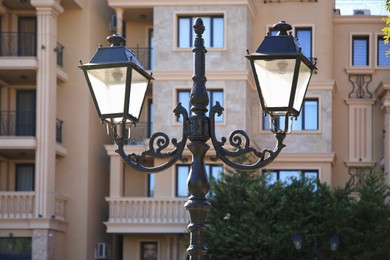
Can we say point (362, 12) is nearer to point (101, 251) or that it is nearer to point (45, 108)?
point (45, 108)

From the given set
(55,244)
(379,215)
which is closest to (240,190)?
(379,215)

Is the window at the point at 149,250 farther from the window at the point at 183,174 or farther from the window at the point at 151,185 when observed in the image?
the window at the point at 183,174

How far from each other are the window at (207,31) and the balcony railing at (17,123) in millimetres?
6229

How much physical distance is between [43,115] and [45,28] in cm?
314

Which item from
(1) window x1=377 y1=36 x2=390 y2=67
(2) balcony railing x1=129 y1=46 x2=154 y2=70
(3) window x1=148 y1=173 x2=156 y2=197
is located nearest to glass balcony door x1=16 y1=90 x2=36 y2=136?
(2) balcony railing x1=129 y1=46 x2=154 y2=70

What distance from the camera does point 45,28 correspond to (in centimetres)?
3994

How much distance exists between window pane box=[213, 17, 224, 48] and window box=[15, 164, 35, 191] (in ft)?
27.8

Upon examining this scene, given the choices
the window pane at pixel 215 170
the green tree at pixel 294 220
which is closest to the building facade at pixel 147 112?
the window pane at pixel 215 170

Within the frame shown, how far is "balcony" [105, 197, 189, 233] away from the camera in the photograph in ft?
133

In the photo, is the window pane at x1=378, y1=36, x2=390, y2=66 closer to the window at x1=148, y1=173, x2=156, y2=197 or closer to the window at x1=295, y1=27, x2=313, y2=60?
the window at x1=295, y1=27, x2=313, y2=60

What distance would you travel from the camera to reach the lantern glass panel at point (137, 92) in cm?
1040

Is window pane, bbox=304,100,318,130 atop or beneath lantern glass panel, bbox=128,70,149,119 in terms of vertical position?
atop

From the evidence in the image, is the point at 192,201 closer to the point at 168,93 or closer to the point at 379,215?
the point at 379,215

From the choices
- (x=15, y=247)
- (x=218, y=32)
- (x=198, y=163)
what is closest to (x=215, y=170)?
(x=218, y=32)
